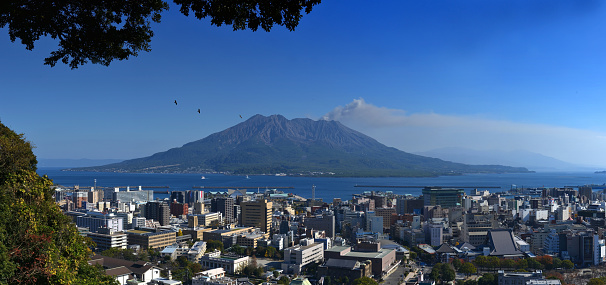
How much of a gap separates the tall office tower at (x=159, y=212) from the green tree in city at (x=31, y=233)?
1851cm

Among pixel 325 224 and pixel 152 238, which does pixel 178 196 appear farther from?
pixel 152 238

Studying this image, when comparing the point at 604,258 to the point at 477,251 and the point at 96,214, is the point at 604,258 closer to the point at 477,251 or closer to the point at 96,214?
the point at 477,251

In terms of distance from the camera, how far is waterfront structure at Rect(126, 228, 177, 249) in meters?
14.8

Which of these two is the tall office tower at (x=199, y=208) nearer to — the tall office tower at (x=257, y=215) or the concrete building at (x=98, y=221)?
the tall office tower at (x=257, y=215)

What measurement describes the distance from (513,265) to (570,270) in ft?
4.72

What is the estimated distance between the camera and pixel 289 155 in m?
86.6

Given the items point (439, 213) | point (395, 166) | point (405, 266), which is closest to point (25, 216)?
point (405, 266)

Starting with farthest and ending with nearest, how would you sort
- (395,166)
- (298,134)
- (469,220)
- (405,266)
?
(298,134) < (395,166) < (469,220) < (405,266)

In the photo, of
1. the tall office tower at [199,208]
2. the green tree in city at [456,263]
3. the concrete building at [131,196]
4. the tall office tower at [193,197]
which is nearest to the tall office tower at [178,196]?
the tall office tower at [193,197]

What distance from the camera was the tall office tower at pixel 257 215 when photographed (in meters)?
19.6

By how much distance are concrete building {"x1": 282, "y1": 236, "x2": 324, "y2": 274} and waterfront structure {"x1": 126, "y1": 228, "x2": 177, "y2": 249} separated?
4457 mm

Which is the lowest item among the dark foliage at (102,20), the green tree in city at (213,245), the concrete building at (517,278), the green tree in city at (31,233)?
the green tree in city at (213,245)

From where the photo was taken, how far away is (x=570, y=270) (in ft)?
40.8

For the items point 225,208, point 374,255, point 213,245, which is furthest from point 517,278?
point 225,208
